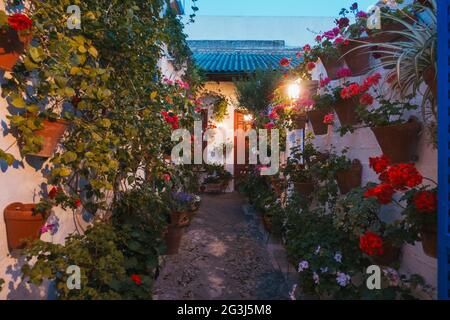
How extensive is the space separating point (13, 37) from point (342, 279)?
254 centimetres

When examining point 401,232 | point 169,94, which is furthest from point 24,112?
point 401,232

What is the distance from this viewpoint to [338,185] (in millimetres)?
3375

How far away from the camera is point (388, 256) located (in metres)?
2.42

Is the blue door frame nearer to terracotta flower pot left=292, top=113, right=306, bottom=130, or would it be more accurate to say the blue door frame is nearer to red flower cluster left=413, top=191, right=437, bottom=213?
red flower cluster left=413, top=191, right=437, bottom=213

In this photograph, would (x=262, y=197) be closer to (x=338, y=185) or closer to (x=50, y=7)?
(x=338, y=185)

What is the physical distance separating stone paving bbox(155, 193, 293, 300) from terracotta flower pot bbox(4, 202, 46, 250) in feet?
5.46

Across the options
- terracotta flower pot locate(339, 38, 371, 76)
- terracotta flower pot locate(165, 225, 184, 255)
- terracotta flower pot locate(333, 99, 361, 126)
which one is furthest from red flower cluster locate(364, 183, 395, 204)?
terracotta flower pot locate(165, 225, 184, 255)

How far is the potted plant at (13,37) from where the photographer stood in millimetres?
1704

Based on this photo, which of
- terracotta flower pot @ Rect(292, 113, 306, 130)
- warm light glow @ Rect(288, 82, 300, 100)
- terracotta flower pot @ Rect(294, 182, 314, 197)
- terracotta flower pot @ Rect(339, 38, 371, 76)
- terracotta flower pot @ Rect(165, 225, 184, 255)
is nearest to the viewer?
terracotta flower pot @ Rect(339, 38, 371, 76)

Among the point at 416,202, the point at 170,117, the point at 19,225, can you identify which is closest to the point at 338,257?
the point at 416,202

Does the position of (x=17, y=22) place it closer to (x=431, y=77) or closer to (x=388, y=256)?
(x=431, y=77)

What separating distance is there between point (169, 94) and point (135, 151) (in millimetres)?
756

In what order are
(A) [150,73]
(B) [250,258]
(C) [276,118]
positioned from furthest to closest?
(C) [276,118], (B) [250,258], (A) [150,73]

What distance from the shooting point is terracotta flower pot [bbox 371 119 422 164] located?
2.28 metres
